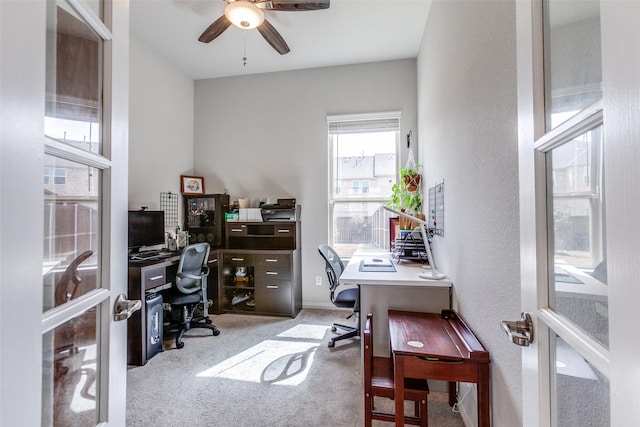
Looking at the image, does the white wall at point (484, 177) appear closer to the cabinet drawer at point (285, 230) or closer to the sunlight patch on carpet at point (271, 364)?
the sunlight patch on carpet at point (271, 364)

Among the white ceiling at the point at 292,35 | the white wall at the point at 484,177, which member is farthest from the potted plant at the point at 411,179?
the white ceiling at the point at 292,35

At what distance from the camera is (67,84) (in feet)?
2.05

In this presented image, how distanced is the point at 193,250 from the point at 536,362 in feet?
8.77

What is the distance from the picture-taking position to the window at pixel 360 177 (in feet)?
12.0

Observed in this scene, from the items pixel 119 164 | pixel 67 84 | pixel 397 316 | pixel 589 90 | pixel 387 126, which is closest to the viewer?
pixel 589 90

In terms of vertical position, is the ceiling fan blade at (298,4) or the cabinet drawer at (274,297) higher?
the ceiling fan blade at (298,4)

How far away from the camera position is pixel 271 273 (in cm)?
342

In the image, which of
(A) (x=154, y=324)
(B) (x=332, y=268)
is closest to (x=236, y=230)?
(A) (x=154, y=324)

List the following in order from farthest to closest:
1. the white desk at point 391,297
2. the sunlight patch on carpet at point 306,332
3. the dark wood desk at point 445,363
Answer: the sunlight patch on carpet at point 306,332, the white desk at point 391,297, the dark wood desk at point 445,363

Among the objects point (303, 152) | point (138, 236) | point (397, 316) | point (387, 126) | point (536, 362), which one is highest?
point (387, 126)

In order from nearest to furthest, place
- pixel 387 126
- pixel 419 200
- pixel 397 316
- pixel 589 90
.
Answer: pixel 589 90 < pixel 397 316 < pixel 419 200 < pixel 387 126

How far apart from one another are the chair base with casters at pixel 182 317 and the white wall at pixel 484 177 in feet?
7.76
